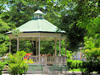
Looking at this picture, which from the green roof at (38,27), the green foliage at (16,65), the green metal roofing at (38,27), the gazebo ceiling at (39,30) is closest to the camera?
the green foliage at (16,65)

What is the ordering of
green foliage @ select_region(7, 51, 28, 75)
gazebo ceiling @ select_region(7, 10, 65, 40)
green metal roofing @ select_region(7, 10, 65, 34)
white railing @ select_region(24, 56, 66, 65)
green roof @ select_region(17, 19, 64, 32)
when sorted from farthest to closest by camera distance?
green roof @ select_region(17, 19, 64, 32) → green metal roofing @ select_region(7, 10, 65, 34) → gazebo ceiling @ select_region(7, 10, 65, 40) → white railing @ select_region(24, 56, 66, 65) → green foliage @ select_region(7, 51, 28, 75)

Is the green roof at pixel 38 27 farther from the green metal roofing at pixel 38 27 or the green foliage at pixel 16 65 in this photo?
the green foliage at pixel 16 65

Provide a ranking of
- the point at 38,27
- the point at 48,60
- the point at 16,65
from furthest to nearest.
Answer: the point at 38,27 < the point at 48,60 < the point at 16,65

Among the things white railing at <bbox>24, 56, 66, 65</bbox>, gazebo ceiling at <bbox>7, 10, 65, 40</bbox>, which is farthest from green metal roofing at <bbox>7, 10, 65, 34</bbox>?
white railing at <bbox>24, 56, 66, 65</bbox>

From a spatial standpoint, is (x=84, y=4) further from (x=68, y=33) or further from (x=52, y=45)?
(x=52, y=45)

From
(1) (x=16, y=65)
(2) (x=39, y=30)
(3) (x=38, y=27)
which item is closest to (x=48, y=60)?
(2) (x=39, y=30)

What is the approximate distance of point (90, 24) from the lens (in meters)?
17.1

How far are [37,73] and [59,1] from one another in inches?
355

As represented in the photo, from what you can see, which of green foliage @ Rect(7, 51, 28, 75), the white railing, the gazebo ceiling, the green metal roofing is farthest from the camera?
the green metal roofing

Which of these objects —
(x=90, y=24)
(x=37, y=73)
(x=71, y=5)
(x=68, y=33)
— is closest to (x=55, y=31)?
(x=68, y=33)

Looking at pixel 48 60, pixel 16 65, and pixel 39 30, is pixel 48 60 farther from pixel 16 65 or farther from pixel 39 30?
pixel 16 65

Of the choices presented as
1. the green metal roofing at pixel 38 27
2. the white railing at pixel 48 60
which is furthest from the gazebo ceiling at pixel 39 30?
the white railing at pixel 48 60

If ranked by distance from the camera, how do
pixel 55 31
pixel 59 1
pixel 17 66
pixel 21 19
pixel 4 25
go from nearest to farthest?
pixel 59 1
pixel 17 66
pixel 4 25
pixel 55 31
pixel 21 19

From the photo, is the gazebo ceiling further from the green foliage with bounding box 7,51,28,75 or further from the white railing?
the green foliage with bounding box 7,51,28,75
